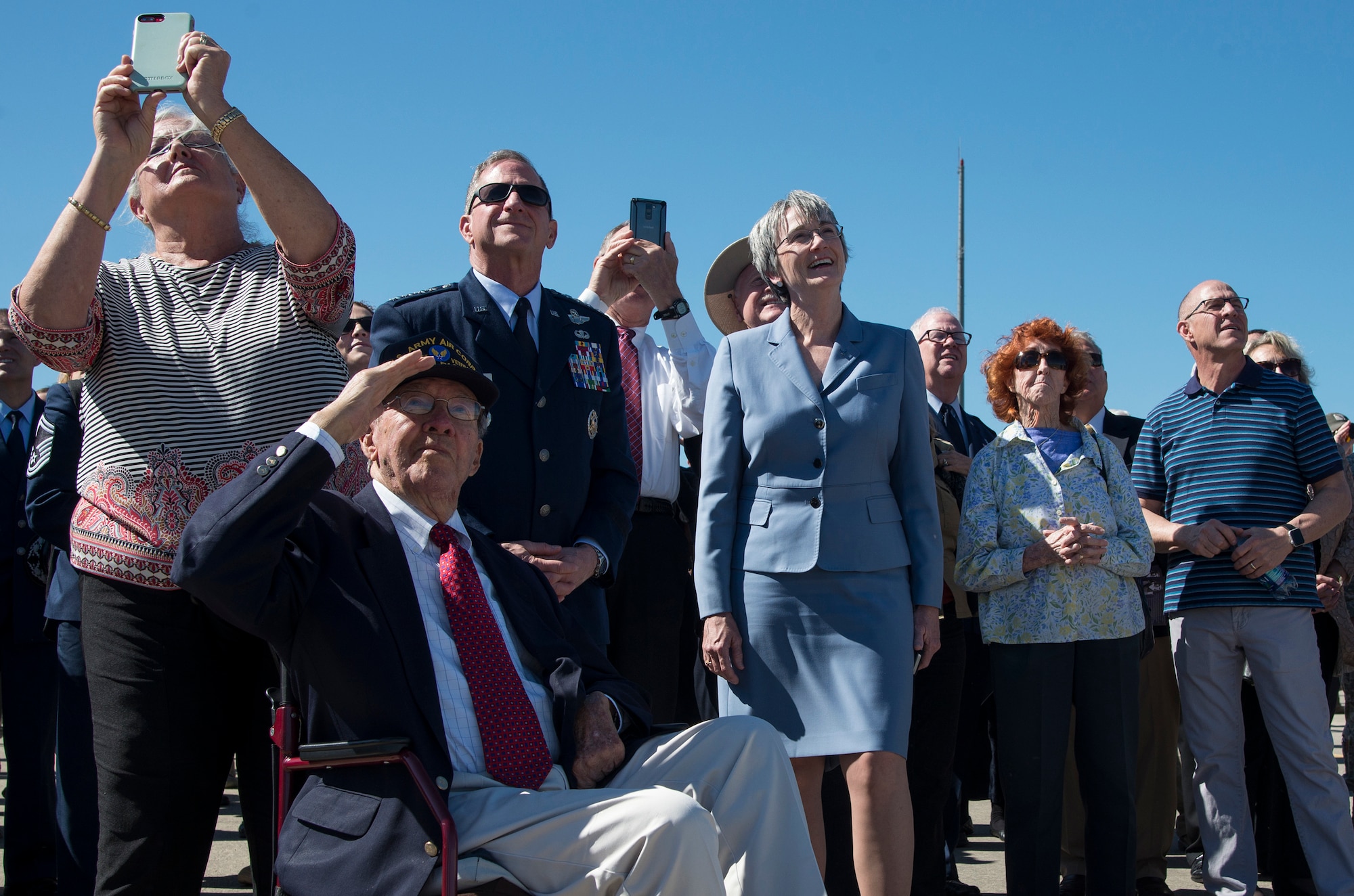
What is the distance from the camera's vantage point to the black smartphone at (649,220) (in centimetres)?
461

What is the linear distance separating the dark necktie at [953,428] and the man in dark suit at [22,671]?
13.4 feet

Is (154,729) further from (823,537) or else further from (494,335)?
(823,537)

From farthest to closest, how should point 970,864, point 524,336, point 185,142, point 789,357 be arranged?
point 970,864 → point 789,357 → point 524,336 → point 185,142

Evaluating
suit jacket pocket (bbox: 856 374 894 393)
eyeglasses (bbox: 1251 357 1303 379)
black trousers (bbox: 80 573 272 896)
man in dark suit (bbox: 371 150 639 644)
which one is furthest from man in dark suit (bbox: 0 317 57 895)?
eyeglasses (bbox: 1251 357 1303 379)

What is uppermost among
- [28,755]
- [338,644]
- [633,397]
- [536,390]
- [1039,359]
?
[1039,359]

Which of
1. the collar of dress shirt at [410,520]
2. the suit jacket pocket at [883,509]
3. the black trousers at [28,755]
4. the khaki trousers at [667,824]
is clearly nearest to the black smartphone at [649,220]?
the suit jacket pocket at [883,509]

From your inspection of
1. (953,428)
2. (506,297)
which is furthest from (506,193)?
(953,428)

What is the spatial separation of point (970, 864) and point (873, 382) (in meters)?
2.92

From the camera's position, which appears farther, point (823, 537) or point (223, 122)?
point (823, 537)

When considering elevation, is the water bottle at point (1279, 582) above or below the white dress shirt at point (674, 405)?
below

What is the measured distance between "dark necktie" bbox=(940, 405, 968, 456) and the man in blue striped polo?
34.3 inches

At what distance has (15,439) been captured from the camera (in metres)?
5.57

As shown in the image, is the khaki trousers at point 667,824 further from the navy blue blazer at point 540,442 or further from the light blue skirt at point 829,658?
the light blue skirt at point 829,658

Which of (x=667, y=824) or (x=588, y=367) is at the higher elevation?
(x=588, y=367)
